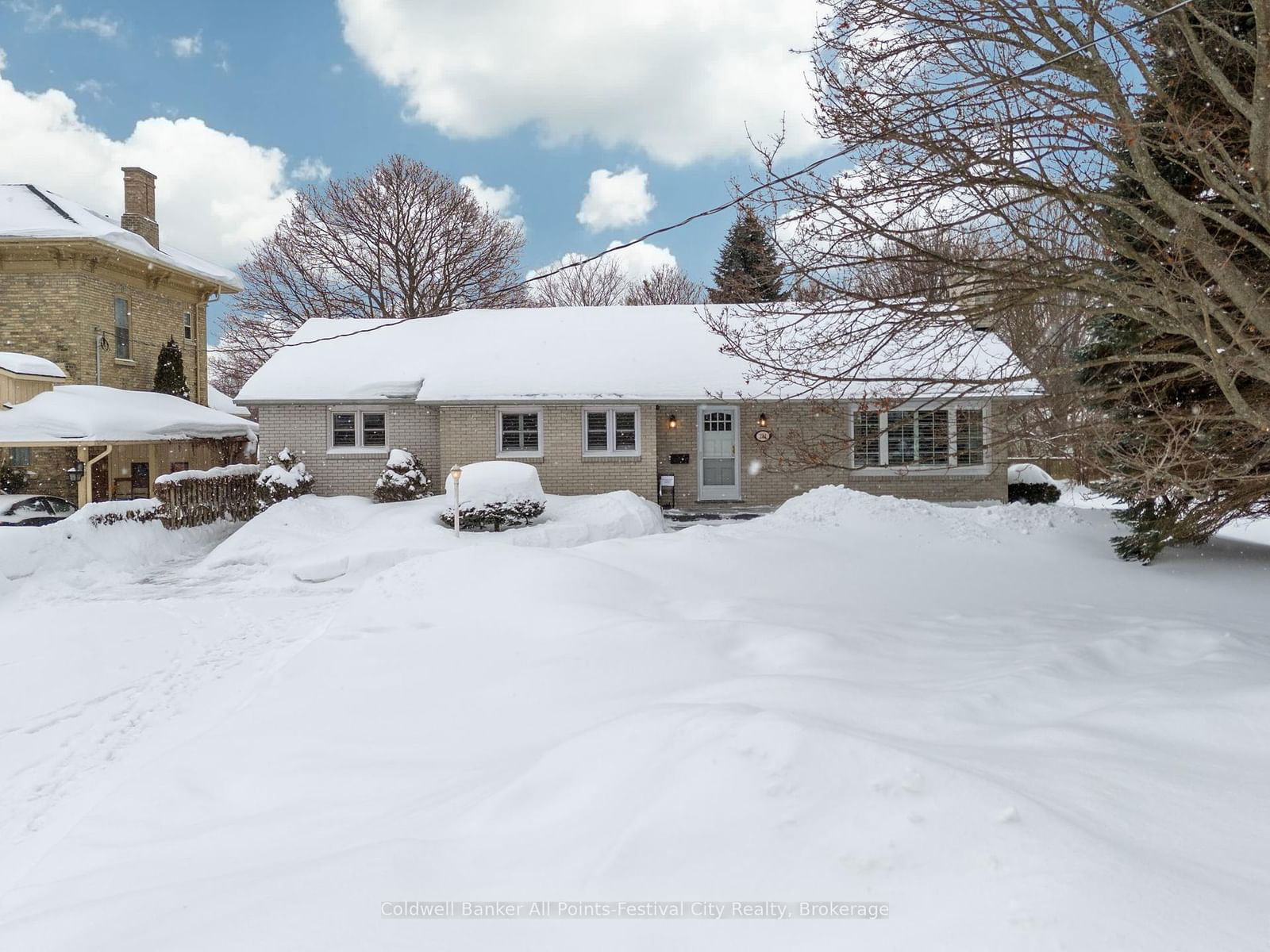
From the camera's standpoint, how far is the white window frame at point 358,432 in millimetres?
19484

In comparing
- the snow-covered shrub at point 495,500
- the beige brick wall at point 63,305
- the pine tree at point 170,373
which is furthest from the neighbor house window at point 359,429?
the pine tree at point 170,373

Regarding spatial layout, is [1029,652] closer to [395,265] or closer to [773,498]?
[773,498]

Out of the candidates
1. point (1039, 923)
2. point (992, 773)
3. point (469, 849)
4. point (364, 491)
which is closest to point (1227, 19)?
point (992, 773)

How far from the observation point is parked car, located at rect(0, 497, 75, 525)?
14.4 meters

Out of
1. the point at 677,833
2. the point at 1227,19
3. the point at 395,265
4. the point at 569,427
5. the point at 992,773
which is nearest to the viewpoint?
the point at 677,833

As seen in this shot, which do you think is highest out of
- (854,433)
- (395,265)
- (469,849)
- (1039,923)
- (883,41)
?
(395,265)

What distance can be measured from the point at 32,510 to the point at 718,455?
1529cm

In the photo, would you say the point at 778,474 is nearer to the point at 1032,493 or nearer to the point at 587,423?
the point at 587,423

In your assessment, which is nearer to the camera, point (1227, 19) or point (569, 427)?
point (1227, 19)

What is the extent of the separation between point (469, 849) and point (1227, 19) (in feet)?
33.8

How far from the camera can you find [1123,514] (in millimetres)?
10875

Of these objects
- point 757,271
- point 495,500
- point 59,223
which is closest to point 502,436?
point 495,500

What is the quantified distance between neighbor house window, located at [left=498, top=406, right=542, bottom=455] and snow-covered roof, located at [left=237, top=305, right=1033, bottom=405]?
0.86m

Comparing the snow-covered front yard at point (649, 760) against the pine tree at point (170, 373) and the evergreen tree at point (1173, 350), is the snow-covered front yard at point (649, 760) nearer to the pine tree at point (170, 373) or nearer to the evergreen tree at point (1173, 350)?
the evergreen tree at point (1173, 350)
